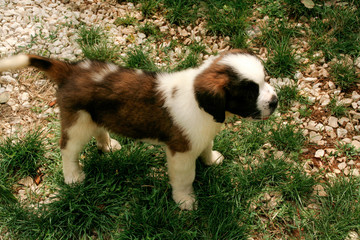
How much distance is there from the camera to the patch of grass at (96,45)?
4.30m

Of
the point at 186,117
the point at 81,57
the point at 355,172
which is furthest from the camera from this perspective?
the point at 81,57

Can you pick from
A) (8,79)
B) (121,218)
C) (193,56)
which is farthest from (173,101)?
(8,79)

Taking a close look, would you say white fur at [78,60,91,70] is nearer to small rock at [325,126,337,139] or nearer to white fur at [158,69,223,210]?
white fur at [158,69,223,210]

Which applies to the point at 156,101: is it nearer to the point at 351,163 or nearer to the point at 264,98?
the point at 264,98

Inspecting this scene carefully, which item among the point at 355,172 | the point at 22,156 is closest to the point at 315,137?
the point at 355,172

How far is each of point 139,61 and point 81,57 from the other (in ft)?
2.62

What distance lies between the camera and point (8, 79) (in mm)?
4246

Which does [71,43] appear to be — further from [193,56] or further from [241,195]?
[241,195]

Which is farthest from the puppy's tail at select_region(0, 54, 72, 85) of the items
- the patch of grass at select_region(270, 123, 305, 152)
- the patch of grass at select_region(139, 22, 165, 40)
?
the patch of grass at select_region(270, 123, 305, 152)

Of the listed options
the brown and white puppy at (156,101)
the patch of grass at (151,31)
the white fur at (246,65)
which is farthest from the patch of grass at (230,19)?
the white fur at (246,65)

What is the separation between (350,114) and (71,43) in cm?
365

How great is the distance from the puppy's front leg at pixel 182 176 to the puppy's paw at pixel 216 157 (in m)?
0.40

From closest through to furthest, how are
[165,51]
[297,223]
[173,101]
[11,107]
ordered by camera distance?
1. [173,101]
2. [297,223]
3. [11,107]
4. [165,51]

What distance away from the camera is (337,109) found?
3.83m
